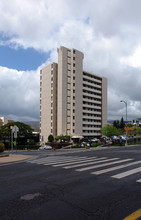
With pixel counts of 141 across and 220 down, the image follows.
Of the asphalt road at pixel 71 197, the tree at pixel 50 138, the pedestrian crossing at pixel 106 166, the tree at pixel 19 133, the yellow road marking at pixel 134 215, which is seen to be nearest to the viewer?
the yellow road marking at pixel 134 215

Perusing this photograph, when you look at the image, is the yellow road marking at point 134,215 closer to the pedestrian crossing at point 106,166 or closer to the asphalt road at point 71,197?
the asphalt road at point 71,197

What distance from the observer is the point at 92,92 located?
79938 millimetres

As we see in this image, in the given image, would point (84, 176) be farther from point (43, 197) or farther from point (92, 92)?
point (92, 92)

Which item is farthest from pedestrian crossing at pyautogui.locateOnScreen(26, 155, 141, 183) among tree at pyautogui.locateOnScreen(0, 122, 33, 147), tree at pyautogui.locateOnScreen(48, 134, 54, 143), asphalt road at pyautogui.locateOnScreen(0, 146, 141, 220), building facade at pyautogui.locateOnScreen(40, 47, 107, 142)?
building facade at pyautogui.locateOnScreen(40, 47, 107, 142)

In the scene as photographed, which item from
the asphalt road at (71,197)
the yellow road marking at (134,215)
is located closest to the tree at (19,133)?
the asphalt road at (71,197)

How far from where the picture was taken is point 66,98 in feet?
225

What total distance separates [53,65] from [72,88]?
11.9 m

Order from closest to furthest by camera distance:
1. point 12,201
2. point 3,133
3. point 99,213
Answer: point 99,213, point 12,201, point 3,133

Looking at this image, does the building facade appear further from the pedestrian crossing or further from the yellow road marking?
the yellow road marking

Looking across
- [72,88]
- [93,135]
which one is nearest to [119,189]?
[72,88]

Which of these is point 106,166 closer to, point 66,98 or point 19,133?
point 19,133

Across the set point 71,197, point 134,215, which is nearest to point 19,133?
point 71,197

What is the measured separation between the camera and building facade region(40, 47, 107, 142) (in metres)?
67.8

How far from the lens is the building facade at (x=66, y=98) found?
222 feet
